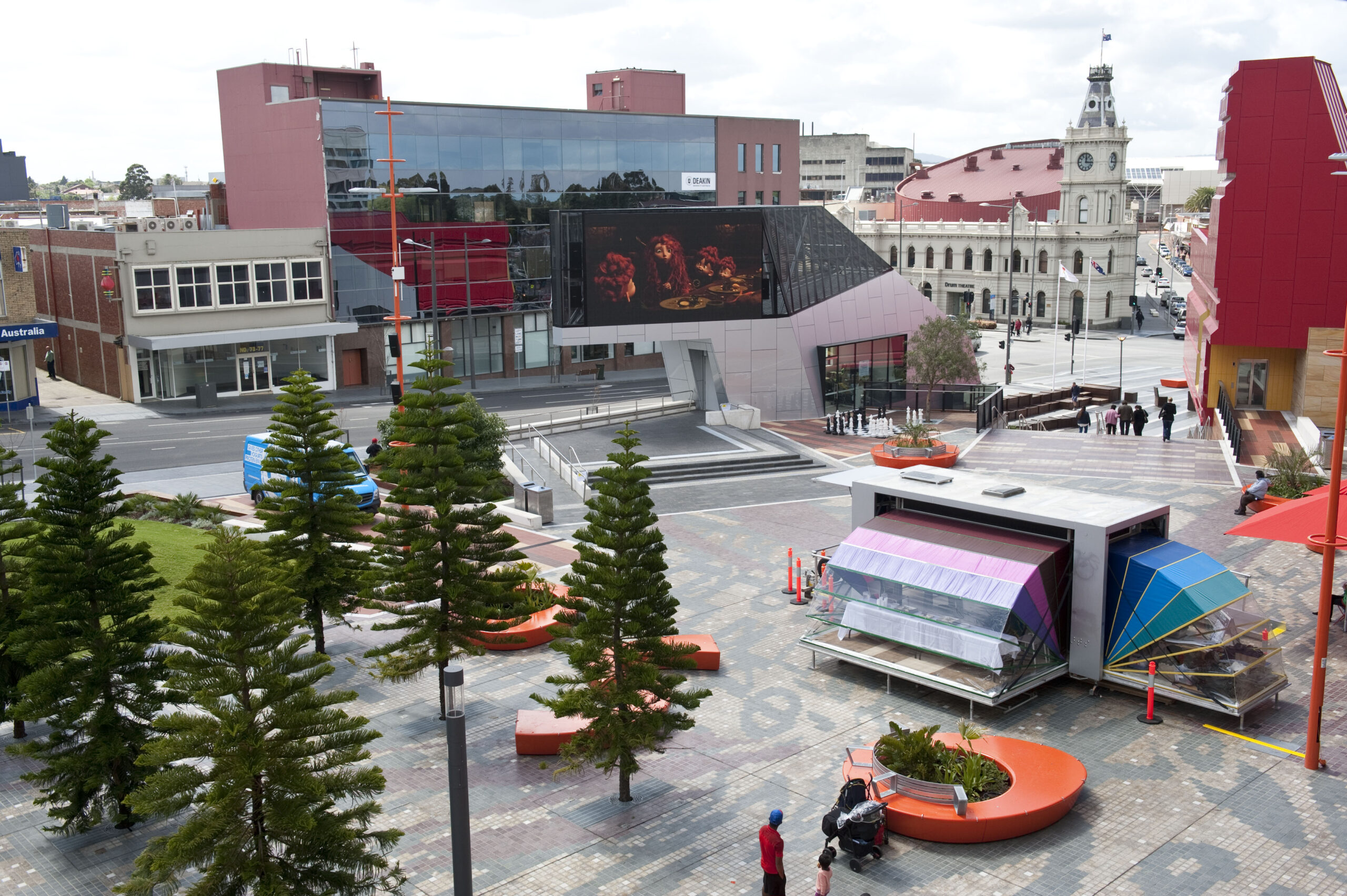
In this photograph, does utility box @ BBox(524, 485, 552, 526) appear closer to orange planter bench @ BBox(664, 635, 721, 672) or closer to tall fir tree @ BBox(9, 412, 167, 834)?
orange planter bench @ BBox(664, 635, 721, 672)

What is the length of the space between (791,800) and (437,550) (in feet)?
22.2

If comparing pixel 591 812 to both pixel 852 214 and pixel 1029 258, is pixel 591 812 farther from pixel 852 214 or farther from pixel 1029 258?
pixel 852 214

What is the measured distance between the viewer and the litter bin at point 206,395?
5278cm

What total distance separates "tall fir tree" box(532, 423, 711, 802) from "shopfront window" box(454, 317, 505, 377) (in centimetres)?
4727

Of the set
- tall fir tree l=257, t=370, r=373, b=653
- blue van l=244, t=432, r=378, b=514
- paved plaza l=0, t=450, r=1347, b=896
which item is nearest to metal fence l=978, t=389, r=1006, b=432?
paved plaza l=0, t=450, r=1347, b=896

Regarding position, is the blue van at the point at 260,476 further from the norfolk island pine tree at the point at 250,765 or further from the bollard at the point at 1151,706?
the bollard at the point at 1151,706

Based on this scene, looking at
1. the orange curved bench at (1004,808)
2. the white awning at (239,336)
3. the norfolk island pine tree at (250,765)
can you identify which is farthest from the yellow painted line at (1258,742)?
the white awning at (239,336)

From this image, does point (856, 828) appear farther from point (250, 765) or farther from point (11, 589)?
point (11, 589)


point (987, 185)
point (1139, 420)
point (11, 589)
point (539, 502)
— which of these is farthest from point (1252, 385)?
point (987, 185)

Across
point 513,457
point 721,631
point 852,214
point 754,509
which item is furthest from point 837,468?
point 852,214

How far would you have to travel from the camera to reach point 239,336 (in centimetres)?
5478

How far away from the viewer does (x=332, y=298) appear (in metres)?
58.7

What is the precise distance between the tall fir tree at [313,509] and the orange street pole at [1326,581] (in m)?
15.1

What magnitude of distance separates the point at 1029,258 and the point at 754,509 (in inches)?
3325
